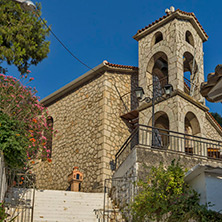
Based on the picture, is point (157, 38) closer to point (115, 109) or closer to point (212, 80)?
point (115, 109)

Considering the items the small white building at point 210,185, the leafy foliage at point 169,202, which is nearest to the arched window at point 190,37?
the leafy foliage at point 169,202

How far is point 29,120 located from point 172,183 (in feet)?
19.8

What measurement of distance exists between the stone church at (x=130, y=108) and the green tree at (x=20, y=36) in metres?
4.99

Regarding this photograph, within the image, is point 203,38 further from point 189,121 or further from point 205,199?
point 205,199

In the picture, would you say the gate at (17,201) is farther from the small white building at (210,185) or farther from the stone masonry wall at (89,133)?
the small white building at (210,185)

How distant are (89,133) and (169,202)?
7300 millimetres

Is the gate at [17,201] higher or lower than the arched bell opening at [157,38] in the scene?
lower

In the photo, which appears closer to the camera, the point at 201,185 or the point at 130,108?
the point at 201,185

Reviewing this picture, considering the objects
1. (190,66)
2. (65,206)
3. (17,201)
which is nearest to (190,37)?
(190,66)

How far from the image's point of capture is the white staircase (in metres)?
11.1

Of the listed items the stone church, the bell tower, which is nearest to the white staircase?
the stone church

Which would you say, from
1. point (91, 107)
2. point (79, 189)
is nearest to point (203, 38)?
point (91, 107)

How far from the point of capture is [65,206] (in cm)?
1183

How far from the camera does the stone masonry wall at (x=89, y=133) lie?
622 inches
